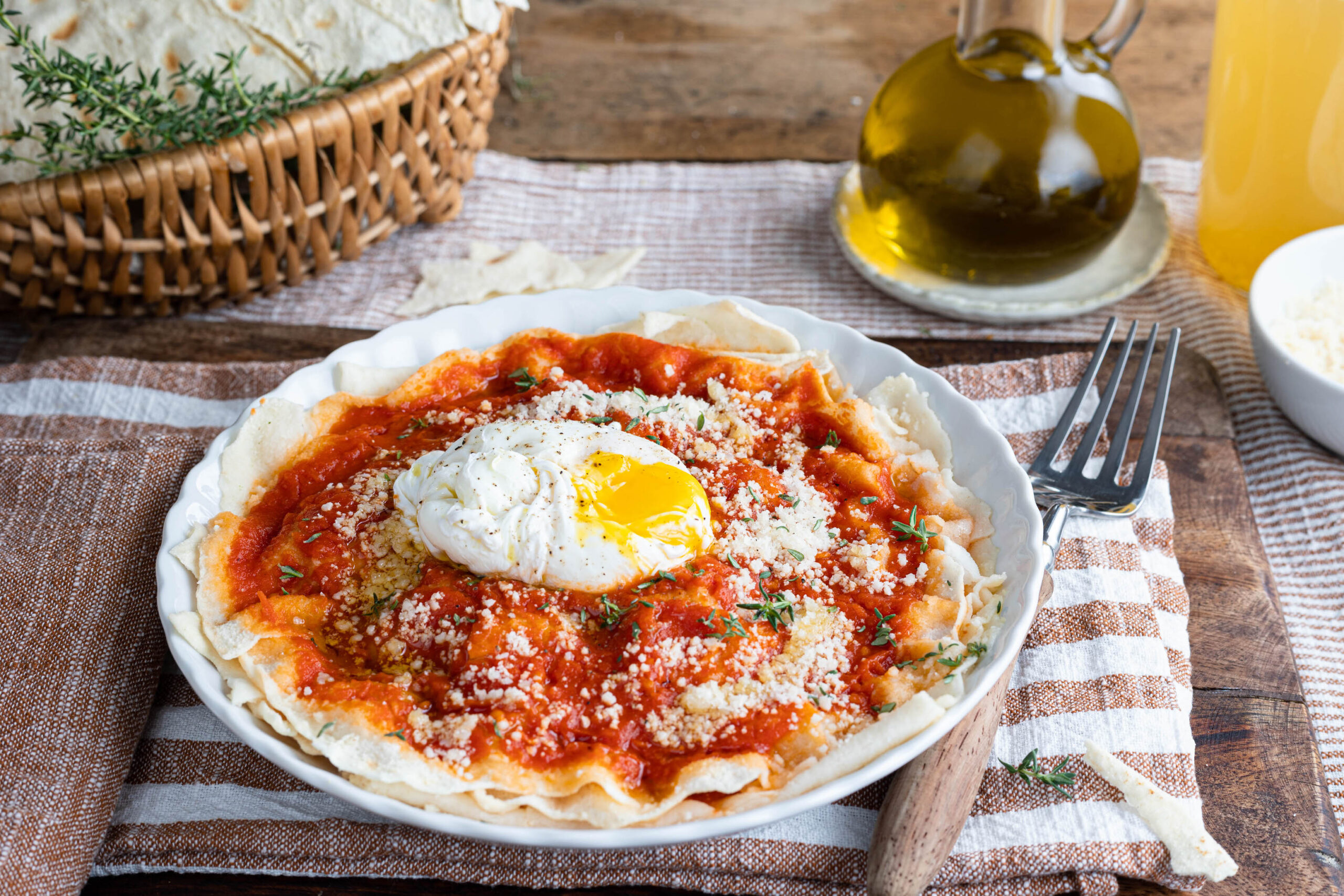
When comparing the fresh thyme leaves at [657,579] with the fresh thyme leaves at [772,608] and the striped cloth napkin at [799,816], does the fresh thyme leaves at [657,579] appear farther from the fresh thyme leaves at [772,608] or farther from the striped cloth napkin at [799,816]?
the striped cloth napkin at [799,816]

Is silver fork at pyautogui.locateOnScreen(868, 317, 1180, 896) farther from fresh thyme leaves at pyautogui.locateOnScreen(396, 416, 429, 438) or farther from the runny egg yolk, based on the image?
fresh thyme leaves at pyautogui.locateOnScreen(396, 416, 429, 438)

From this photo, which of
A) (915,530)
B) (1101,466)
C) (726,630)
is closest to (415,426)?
(726,630)

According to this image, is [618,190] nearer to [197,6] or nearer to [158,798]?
[197,6]

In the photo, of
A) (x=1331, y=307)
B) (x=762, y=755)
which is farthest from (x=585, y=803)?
(x=1331, y=307)

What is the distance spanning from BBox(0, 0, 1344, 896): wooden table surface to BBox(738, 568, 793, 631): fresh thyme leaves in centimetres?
75

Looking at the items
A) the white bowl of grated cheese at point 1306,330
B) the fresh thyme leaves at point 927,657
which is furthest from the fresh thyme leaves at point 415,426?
the white bowl of grated cheese at point 1306,330

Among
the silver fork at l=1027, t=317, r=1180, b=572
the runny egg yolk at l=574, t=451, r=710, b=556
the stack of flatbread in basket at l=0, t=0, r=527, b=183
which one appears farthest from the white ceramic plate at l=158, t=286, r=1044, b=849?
the stack of flatbread in basket at l=0, t=0, r=527, b=183

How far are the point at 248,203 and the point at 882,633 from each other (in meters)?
3.19

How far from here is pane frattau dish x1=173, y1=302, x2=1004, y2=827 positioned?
2.52 meters

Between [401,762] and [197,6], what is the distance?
3.22 meters

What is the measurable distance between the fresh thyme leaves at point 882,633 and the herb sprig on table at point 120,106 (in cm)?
298

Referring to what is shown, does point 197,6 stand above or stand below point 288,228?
above

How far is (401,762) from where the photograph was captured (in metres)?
2.45

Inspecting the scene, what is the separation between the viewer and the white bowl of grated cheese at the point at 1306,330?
12.6 ft
